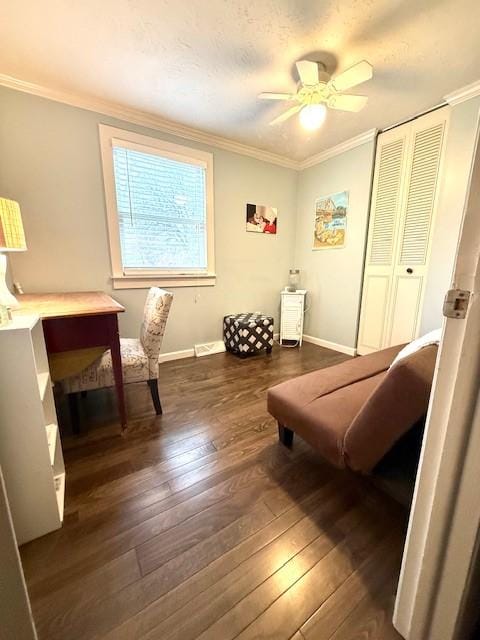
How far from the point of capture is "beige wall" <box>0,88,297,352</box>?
211 centimetres

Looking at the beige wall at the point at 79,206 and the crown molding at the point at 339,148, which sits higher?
the crown molding at the point at 339,148

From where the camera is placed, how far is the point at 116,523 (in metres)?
1.11

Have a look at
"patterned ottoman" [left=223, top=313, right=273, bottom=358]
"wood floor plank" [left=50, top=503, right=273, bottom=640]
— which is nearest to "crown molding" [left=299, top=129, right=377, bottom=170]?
"patterned ottoman" [left=223, top=313, right=273, bottom=358]

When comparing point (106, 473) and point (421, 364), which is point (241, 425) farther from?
point (421, 364)

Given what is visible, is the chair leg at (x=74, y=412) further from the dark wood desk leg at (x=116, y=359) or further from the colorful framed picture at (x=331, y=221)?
the colorful framed picture at (x=331, y=221)

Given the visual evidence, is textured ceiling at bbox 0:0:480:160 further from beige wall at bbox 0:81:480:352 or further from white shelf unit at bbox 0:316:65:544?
white shelf unit at bbox 0:316:65:544

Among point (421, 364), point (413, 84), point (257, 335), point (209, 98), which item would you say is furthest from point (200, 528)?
point (413, 84)

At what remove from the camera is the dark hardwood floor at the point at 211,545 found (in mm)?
811

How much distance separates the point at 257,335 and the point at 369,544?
222cm

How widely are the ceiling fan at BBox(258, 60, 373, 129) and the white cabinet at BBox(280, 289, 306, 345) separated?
2.02 metres

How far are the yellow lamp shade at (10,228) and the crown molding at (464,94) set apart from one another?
11.0ft

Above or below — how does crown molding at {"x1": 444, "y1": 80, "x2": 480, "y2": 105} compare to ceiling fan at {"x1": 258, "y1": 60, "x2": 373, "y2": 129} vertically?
above

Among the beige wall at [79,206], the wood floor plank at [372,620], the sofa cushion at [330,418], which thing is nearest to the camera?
the wood floor plank at [372,620]

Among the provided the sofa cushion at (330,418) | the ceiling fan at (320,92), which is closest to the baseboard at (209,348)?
the sofa cushion at (330,418)
